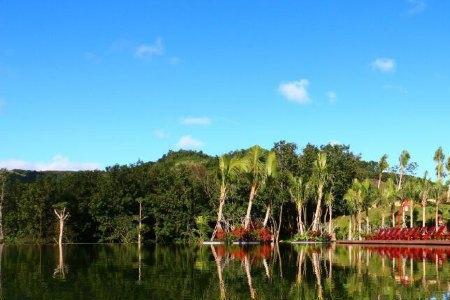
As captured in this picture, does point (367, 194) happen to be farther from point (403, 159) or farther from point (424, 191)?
point (403, 159)

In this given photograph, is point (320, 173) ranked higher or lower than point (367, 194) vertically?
higher

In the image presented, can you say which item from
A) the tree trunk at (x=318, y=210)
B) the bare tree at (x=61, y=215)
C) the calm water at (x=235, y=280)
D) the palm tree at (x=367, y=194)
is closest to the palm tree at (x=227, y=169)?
the tree trunk at (x=318, y=210)

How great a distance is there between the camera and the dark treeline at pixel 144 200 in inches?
2191

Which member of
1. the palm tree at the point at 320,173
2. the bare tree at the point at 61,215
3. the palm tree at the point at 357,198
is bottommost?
the bare tree at the point at 61,215

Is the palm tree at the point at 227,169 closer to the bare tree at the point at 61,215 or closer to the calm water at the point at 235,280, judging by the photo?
the bare tree at the point at 61,215

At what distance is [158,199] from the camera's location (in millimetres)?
55719

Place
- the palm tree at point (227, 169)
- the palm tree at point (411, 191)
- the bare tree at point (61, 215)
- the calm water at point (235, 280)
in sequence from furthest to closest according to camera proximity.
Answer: the palm tree at point (411, 191) < the bare tree at point (61, 215) < the palm tree at point (227, 169) < the calm water at point (235, 280)

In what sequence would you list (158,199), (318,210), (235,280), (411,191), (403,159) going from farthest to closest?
1. (403,159)
2. (158,199)
3. (318,210)
4. (411,191)
5. (235,280)

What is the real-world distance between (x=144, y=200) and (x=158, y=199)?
1.43 meters

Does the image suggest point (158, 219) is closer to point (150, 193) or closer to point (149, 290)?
point (150, 193)

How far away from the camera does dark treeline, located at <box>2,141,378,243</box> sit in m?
55.7

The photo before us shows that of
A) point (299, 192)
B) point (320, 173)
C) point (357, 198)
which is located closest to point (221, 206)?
point (299, 192)

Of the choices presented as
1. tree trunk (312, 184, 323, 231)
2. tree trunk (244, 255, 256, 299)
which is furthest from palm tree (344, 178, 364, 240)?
tree trunk (244, 255, 256, 299)

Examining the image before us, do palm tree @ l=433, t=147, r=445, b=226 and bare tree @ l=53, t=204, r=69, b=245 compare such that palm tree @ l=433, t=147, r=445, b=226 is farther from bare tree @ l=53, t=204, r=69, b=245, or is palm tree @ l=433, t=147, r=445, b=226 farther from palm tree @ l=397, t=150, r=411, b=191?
bare tree @ l=53, t=204, r=69, b=245
